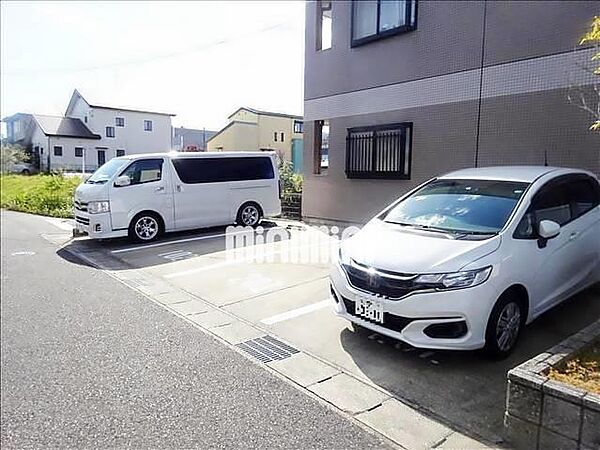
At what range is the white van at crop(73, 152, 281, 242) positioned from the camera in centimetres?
797

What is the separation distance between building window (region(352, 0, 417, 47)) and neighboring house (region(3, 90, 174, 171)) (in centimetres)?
2914

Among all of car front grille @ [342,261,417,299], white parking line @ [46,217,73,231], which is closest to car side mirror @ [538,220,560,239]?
car front grille @ [342,261,417,299]

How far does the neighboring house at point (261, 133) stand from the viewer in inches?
1038

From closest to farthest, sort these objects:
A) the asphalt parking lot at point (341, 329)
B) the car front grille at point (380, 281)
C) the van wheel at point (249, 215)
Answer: the asphalt parking lot at point (341, 329) < the car front grille at point (380, 281) < the van wheel at point (249, 215)

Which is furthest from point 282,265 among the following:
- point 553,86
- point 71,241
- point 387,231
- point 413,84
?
point 71,241

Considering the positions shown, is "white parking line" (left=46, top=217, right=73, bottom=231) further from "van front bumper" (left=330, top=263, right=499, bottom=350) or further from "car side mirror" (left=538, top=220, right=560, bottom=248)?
"car side mirror" (left=538, top=220, right=560, bottom=248)

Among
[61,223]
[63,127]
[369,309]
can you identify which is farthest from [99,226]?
[63,127]

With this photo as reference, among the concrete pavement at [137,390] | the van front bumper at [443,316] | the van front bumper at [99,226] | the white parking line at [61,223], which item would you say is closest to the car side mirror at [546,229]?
the van front bumper at [443,316]

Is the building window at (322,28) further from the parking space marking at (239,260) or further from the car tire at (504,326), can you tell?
the car tire at (504,326)

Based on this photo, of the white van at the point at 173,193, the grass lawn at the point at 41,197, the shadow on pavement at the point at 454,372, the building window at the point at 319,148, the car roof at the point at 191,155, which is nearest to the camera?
the shadow on pavement at the point at 454,372

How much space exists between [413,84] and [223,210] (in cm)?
457

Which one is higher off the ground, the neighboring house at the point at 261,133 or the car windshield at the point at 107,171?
the neighboring house at the point at 261,133

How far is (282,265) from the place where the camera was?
21.2 ft

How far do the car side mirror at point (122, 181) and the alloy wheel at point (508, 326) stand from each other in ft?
22.7
